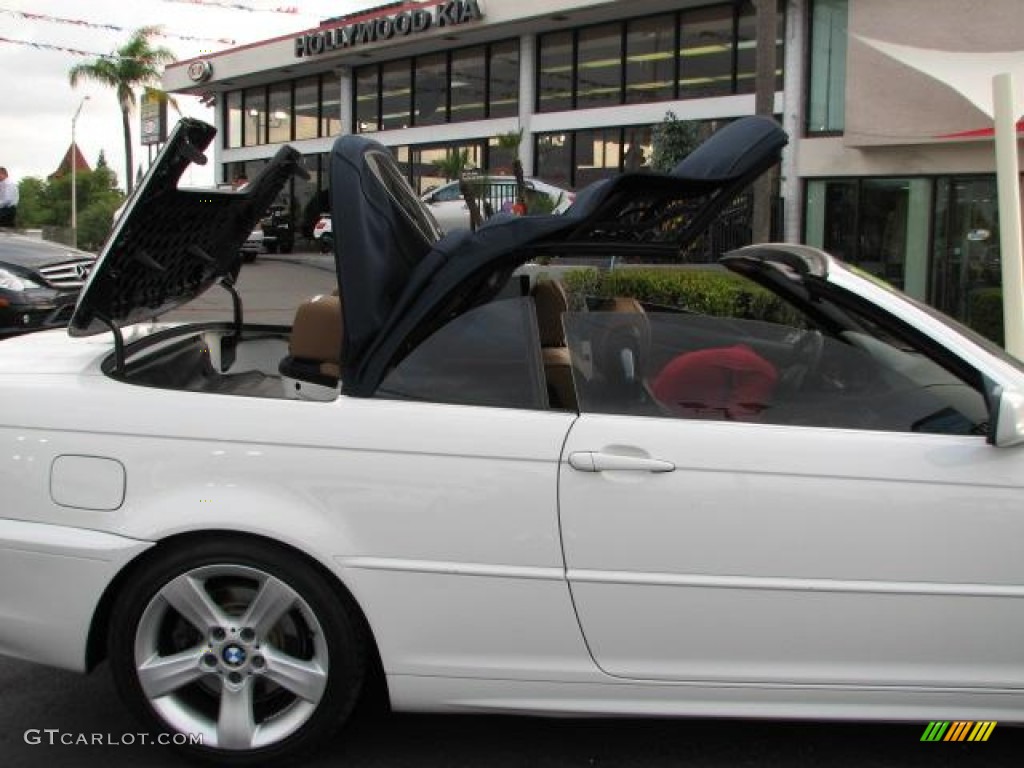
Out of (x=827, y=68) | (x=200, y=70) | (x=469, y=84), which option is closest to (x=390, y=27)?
(x=469, y=84)

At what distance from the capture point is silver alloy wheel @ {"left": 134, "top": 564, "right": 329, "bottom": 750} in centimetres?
269

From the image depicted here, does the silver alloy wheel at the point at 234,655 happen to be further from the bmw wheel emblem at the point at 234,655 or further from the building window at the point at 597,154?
the building window at the point at 597,154

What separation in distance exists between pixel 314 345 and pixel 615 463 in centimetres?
142

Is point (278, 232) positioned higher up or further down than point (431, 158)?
further down

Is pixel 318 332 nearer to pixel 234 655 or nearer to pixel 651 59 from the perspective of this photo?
pixel 234 655

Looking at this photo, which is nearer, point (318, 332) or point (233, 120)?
point (318, 332)

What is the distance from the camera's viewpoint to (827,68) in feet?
56.0

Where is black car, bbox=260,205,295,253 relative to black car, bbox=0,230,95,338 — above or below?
above

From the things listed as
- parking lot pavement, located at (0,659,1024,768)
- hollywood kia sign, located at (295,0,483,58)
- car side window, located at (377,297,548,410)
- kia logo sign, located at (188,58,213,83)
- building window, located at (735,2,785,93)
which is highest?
kia logo sign, located at (188,58,213,83)

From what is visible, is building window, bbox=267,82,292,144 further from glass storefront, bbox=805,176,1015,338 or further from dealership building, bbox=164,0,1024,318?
glass storefront, bbox=805,176,1015,338

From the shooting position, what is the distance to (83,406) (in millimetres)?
Result: 2771

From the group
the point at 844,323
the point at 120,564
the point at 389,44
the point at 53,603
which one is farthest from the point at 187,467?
the point at 389,44

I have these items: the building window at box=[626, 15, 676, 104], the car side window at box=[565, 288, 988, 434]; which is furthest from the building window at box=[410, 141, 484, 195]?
the car side window at box=[565, 288, 988, 434]

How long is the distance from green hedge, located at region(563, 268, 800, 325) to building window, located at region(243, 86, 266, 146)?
81.7 ft
